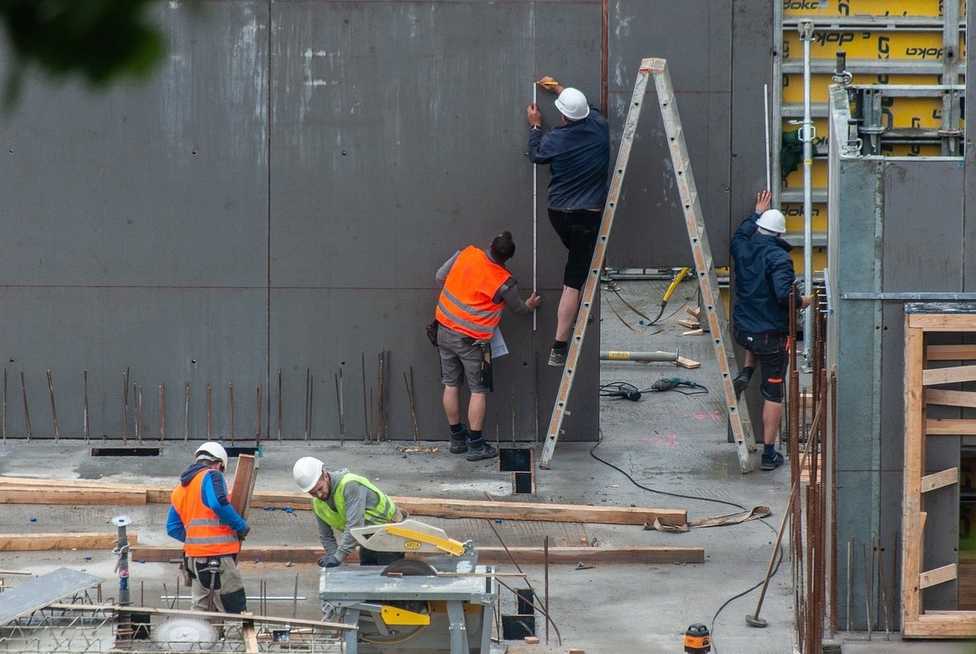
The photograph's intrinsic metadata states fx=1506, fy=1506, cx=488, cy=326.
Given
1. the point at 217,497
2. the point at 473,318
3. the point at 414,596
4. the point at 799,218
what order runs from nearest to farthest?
1. the point at 414,596
2. the point at 217,497
3. the point at 473,318
4. the point at 799,218

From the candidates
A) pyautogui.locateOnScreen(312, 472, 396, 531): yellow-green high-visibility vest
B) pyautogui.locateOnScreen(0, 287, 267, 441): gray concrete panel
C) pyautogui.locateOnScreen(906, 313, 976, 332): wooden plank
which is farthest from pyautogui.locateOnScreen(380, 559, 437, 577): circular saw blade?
pyautogui.locateOnScreen(0, 287, 267, 441): gray concrete panel

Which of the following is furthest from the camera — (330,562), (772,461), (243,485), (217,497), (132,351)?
(132,351)

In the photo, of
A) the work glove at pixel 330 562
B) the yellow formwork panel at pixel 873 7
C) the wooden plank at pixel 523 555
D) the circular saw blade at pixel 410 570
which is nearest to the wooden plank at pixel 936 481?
the wooden plank at pixel 523 555

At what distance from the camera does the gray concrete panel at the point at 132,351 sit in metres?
13.2

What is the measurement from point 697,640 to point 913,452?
1623 mm

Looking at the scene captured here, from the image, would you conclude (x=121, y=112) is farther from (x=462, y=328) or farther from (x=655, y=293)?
(x=655, y=293)

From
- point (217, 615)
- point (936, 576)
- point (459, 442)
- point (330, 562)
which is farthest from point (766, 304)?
point (217, 615)

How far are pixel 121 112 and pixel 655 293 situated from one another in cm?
986

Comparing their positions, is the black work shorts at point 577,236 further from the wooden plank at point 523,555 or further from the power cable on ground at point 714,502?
the wooden plank at point 523,555

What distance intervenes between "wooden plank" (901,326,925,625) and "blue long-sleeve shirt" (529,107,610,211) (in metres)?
4.24

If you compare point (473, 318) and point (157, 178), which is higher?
point (157, 178)

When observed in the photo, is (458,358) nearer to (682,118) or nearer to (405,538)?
(682,118)

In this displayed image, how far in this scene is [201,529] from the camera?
8.78 m

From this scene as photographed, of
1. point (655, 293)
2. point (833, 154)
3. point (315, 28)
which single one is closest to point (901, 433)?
point (833, 154)
